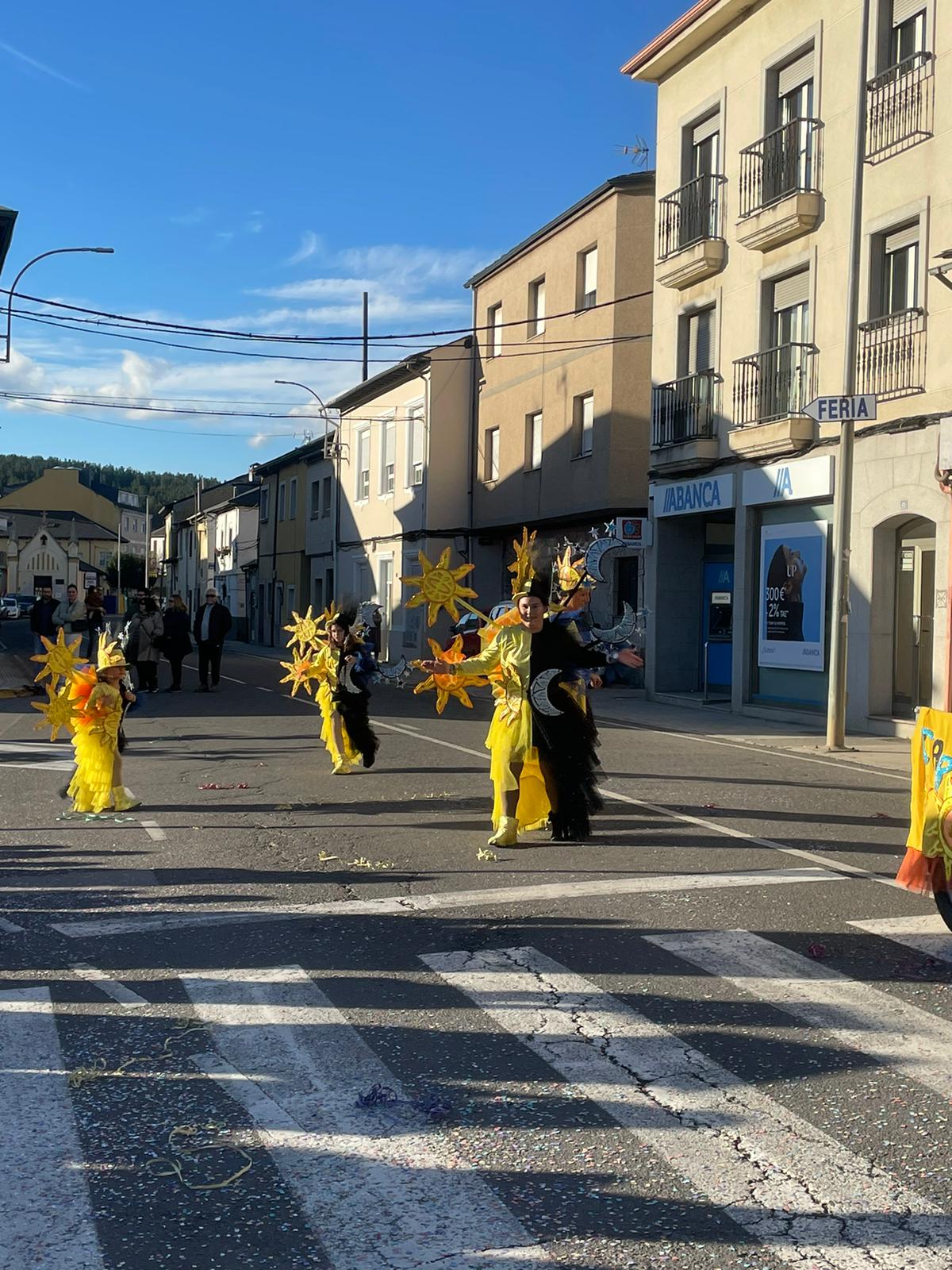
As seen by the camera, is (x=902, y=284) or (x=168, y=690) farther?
(x=168, y=690)

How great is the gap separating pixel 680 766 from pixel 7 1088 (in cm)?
980

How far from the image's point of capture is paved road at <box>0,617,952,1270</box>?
3.33 m

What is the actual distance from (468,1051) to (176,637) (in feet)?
65.5

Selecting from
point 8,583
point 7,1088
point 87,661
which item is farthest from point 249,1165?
point 8,583

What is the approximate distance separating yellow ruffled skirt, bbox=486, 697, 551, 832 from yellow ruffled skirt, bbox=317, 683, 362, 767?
12.8 ft

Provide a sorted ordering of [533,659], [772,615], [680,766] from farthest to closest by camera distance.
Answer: [772,615] < [680,766] < [533,659]

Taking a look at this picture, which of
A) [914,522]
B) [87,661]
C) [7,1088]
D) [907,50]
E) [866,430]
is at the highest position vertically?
[907,50]

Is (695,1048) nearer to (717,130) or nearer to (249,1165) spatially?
(249,1165)

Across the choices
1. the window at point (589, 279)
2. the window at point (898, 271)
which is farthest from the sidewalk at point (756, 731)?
the window at point (589, 279)

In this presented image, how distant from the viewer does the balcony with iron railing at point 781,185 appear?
1855cm

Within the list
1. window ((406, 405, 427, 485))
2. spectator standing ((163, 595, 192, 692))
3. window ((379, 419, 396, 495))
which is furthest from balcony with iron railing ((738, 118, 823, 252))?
window ((379, 419, 396, 495))

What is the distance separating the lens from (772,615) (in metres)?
20.0

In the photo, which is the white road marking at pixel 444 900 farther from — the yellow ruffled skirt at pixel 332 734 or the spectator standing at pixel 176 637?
the spectator standing at pixel 176 637

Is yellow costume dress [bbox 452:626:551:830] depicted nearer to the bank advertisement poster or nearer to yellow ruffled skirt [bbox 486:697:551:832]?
yellow ruffled skirt [bbox 486:697:551:832]
